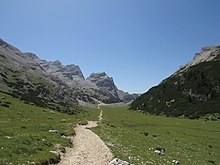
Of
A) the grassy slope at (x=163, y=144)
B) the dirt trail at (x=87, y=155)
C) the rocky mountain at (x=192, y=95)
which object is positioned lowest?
the dirt trail at (x=87, y=155)

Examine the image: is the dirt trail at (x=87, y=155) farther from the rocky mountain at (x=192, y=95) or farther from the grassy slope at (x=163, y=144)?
the rocky mountain at (x=192, y=95)

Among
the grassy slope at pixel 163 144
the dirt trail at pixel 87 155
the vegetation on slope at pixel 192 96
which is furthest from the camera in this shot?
the vegetation on slope at pixel 192 96

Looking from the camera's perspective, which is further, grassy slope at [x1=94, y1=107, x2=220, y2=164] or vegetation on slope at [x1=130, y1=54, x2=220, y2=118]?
vegetation on slope at [x1=130, y1=54, x2=220, y2=118]

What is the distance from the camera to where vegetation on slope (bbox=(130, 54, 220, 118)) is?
4335 inches

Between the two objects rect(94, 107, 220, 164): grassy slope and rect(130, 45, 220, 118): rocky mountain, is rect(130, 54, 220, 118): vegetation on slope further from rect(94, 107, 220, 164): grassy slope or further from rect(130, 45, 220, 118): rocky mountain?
rect(94, 107, 220, 164): grassy slope

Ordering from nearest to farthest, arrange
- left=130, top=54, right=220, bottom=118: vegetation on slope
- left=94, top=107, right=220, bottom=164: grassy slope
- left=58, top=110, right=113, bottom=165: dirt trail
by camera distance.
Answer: left=58, top=110, right=113, bottom=165: dirt trail → left=94, top=107, right=220, bottom=164: grassy slope → left=130, top=54, right=220, bottom=118: vegetation on slope

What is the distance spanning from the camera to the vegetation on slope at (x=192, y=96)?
361ft

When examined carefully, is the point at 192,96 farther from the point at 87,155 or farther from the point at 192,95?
the point at 87,155

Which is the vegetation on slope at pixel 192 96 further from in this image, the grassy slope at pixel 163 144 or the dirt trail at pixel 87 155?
the dirt trail at pixel 87 155

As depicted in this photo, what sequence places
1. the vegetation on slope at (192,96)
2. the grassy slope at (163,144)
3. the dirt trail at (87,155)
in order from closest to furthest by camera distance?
the dirt trail at (87,155)
the grassy slope at (163,144)
the vegetation on slope at (192,96)

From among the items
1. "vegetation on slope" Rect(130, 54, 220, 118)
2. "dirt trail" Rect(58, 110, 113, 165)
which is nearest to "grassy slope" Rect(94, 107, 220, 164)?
"dirt trail" Rect(58, 110, 113, 165)

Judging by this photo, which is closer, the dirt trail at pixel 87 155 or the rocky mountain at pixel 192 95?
the dirt trail at pixel 87 155

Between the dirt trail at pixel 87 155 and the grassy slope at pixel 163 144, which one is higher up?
the grassy slope at pixel 163 144

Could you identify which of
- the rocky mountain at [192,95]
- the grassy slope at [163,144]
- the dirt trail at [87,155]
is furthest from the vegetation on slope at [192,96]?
the dirt trail at [87,155]
